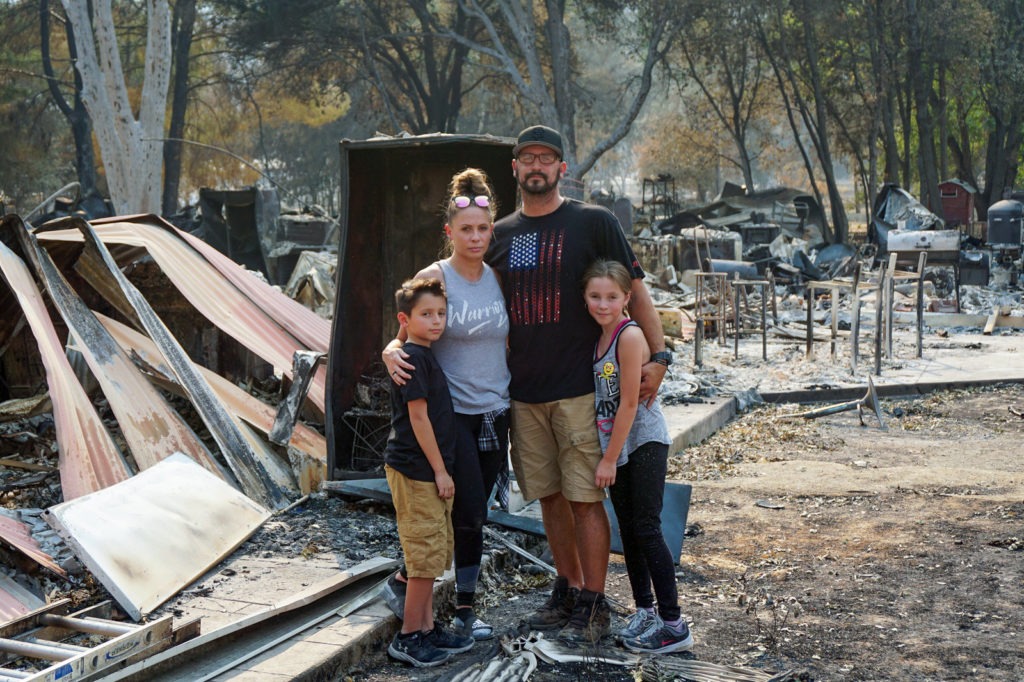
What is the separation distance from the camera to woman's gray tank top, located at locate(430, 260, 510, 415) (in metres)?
4.20

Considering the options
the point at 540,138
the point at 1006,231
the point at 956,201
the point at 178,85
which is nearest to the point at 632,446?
the point at 540,138

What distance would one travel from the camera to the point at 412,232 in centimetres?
704

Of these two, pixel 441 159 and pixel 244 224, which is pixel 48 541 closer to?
pixel 441 159

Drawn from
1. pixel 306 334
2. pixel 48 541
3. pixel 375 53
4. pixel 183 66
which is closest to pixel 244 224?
pixel 183 66

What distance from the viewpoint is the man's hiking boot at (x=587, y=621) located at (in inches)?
168

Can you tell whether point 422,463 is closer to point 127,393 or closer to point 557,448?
point 557,448

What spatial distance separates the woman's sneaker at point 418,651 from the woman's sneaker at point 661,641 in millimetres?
729

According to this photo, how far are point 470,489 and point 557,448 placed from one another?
39 centimetres

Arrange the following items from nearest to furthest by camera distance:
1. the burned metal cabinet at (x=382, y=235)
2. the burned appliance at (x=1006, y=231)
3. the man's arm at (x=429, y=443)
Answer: the man's arm at (x=429, y=443)
the burned metal cabinet at (x=382, y=235)
the burned appliance at (x=1006, y=231)

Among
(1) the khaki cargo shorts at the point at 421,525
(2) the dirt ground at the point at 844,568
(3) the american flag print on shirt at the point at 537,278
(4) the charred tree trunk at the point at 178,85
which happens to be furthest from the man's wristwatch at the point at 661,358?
(4) the charred tree trunk at the point at 178,85

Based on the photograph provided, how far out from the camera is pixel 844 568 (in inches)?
212

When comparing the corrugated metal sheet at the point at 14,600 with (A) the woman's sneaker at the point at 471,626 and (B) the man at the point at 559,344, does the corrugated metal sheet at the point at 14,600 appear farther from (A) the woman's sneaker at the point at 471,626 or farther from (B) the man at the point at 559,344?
(B) the man at the point at 559,344

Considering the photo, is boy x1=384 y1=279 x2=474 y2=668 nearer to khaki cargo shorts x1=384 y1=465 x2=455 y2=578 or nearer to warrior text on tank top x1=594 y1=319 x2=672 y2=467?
khaki cargo shorts x1=384 y1=465 x2=455 y2=578

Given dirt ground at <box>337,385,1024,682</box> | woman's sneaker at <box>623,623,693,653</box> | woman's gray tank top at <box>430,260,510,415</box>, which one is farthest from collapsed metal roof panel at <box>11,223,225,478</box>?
woman's sneaker at <box>623,623,693,653</box>
